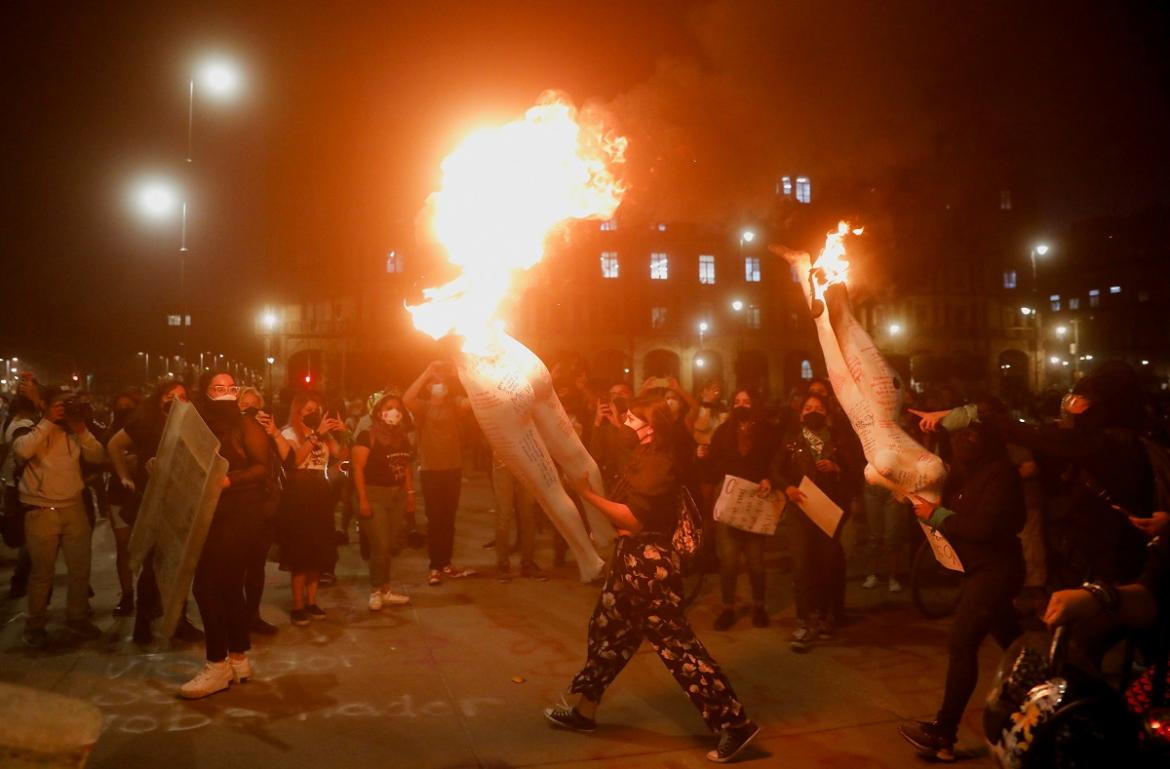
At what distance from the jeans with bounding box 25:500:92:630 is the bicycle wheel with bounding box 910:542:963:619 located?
704cm

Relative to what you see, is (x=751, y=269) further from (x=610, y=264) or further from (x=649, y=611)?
(x=649, y=611)

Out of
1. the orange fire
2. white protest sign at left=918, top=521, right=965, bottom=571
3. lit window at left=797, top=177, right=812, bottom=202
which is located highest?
lit window at left=797, top=177, right=812, bottom=202

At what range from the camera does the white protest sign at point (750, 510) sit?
6.88 meters

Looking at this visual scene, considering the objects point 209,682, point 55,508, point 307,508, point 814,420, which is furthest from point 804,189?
point 55,508

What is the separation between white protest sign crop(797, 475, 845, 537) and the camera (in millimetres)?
6375

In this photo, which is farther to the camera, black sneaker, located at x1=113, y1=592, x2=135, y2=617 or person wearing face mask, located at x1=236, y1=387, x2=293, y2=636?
black sneaker, located at x1=113, y1=592, x2=135, y2=617

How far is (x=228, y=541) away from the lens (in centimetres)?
536

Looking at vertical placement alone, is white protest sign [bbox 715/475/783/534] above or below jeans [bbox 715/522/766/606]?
above

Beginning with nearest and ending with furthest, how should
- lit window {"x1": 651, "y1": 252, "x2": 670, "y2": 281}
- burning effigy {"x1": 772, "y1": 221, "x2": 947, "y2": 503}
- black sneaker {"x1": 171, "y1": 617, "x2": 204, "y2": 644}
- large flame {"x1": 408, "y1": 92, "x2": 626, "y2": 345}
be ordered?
burning effigy {"x1": 772, "y1": 221, "x2": 947, "y2": 503} → large flame {"x1": 408, "y1": 92, "x2": 626, "y2": 345} → black sneaker {"x1": 171, "y1": 617, "x2": 204, "y2": 644} → lit window {"x1": 651, "y1": 252, "x2": 670, "y2": 281}

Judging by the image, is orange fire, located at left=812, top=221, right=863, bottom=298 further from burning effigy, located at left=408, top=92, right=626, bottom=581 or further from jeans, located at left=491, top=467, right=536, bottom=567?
jeans, located at left=491, top=467, right=536, bottom=567

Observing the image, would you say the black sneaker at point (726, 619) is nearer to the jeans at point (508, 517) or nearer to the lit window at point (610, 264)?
the jeans at point (508, 517)

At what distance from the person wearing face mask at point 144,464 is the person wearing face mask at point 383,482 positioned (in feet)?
5.11

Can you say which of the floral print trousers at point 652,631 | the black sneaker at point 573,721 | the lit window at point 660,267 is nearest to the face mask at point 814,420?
the floral print trousers at point 652,631

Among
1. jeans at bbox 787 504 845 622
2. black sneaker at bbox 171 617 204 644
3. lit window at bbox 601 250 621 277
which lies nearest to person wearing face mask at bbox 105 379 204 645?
black sneaker at bbox 171 617 204 644
